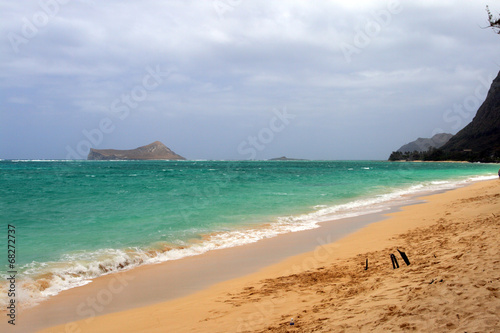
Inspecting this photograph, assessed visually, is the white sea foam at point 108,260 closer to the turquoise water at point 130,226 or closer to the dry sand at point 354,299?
the turquoise water at point 130,226

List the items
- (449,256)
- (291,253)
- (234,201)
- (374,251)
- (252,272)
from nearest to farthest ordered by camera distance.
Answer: (449,256) → (252,272) → (374,251) → (291,253) → (234,201)

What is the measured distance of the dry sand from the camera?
3646 mm

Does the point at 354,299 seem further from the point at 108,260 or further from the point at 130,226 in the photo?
the point at 130,226

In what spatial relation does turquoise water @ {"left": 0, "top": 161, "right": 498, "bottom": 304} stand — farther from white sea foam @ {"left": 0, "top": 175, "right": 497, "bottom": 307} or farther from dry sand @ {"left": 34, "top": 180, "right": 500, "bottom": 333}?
dry sand @ {"left": 34, "top": 180, "right": 500, "bottom": 333}

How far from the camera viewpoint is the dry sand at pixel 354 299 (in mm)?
3646

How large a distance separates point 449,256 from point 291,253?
4.35 m

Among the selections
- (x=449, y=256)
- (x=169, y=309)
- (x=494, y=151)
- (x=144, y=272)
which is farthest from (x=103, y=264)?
(x=494, y=151)

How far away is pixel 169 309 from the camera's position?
573 cm

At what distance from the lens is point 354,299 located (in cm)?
477

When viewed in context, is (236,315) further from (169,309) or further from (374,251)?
(374,251)

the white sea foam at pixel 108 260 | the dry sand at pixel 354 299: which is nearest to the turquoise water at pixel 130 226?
the white sea foam at pixel 108 260

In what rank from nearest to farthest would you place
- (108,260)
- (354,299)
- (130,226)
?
1. (354,299)
2. (108,260)
3. (130,226)

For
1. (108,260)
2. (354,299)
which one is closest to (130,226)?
(108,260)

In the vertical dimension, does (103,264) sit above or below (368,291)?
below
